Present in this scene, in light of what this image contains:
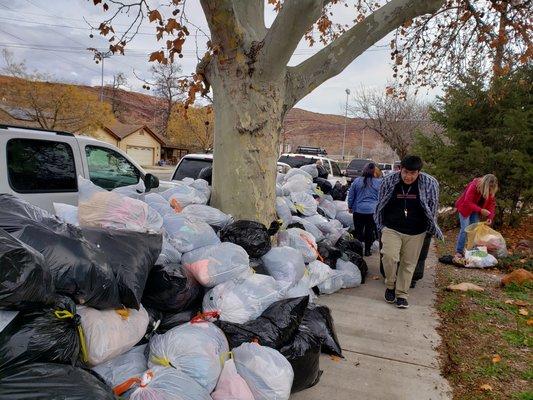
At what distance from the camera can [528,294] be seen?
17.5 feet

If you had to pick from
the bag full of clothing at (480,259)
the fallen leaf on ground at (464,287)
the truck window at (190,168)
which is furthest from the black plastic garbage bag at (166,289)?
the bag full of clothing at (480,259)

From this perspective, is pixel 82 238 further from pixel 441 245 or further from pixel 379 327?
pixel 441 245

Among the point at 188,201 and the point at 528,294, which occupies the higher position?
the point at 188,201

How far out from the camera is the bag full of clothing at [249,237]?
3.94 metres

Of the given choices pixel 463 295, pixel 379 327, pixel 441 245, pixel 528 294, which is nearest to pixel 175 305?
pixel 379 327

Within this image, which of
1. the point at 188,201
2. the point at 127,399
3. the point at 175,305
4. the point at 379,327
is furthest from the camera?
the point at 188,201

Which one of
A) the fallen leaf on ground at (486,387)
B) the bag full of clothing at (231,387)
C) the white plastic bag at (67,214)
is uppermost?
the white plastic bag at (67,214)

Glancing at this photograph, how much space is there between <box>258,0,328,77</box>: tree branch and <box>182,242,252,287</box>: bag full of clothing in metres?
2.09

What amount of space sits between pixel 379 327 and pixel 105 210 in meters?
2.84

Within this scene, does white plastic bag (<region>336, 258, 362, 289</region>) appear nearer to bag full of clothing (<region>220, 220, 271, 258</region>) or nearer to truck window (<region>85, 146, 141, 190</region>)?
bag full of clothing (<region>220, 220, 271, 258</region>)

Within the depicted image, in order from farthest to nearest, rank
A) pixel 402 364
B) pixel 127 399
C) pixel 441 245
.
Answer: pixel 441 245, pixel 402 364, pixel 127 399

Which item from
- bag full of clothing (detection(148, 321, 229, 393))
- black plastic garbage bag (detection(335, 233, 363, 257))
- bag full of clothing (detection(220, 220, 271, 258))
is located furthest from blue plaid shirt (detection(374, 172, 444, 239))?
bag full of clothing (detection(148, 321, 229, 393))

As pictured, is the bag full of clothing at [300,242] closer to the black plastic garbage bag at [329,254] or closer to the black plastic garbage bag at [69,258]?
the black plastic garbage bag at [329,254]

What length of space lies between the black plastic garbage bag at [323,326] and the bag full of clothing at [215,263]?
0.62m
